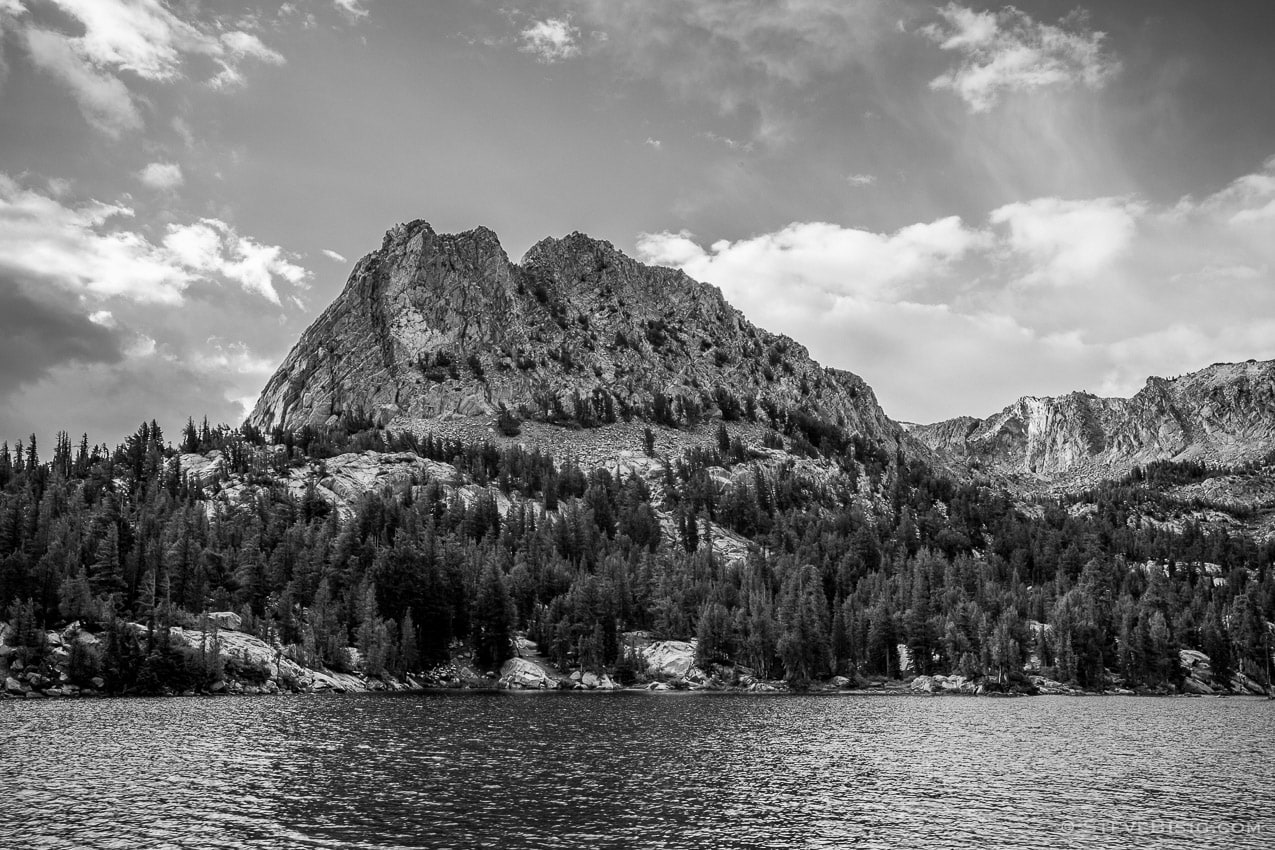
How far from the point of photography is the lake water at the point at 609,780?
4475cm

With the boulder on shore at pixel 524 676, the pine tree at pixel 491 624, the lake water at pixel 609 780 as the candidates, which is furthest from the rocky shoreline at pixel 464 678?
the lake water at pixel 609 780

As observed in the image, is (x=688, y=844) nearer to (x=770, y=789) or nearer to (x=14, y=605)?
(x=770, y=789)

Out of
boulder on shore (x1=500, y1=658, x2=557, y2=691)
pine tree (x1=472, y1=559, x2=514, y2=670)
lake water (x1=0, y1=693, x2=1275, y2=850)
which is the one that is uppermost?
pine tree (x1=472, y1=559, x2=514, y2=670)

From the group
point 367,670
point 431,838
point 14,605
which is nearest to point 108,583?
point 14,605

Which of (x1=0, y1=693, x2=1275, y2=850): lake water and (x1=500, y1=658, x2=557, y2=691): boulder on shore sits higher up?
(x1=0, y1=693, x2=1275, y2=850): lake water

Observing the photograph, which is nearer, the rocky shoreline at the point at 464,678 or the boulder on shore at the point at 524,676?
the rocky shoreline at the point at 464,678

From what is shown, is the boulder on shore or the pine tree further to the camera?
the pine tree

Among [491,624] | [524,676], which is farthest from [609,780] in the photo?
[491,624]

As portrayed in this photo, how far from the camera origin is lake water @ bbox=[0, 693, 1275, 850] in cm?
4475

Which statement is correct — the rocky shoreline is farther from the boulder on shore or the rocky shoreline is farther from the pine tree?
the pine tree

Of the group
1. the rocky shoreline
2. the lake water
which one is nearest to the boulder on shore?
the rocky shoreline

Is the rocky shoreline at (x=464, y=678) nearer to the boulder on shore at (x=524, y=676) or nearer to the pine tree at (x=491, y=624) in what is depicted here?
the boulder on shore at (x=524, y=676)

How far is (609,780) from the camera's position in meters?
60.2

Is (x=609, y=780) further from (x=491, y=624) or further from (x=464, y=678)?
(x=491, y=624)
